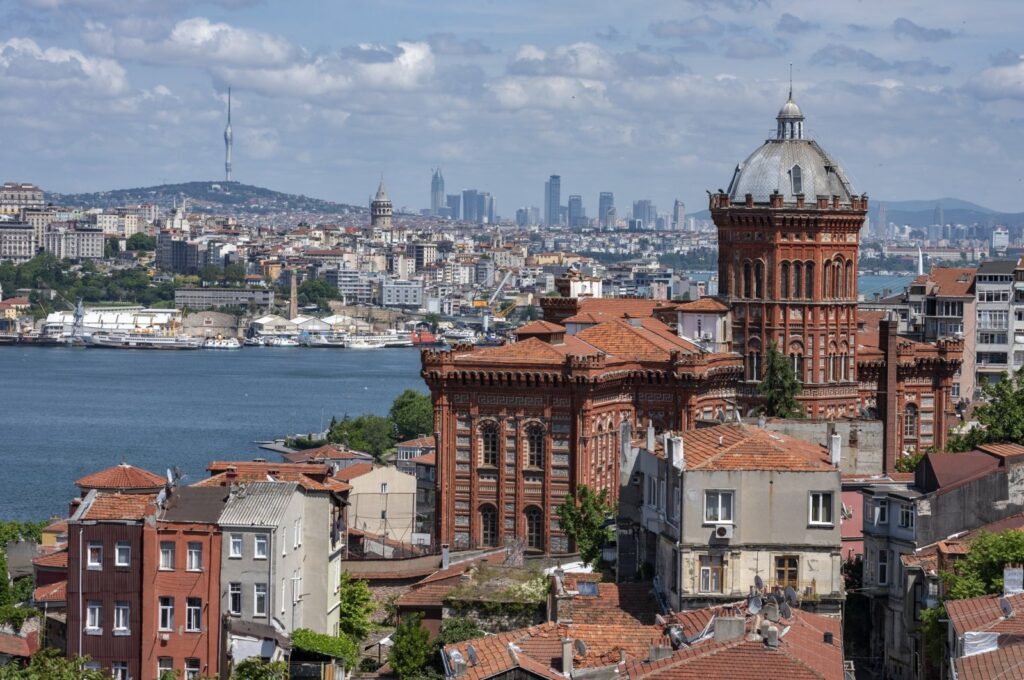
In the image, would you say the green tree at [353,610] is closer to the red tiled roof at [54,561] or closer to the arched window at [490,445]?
the red tiled roof at [54,561]

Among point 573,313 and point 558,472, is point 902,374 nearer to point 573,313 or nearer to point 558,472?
point 573,313

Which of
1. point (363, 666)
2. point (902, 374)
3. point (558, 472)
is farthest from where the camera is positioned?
point (902, 374)

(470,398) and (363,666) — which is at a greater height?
(470,398)

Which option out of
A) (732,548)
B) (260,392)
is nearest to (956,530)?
(732,548)

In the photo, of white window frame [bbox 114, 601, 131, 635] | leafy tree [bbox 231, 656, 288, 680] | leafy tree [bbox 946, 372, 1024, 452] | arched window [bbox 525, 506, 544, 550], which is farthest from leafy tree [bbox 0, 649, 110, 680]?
arched window [bbox 525, 506, 544, 550]

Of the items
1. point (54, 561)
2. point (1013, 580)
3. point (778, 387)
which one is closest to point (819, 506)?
point (1013, 580)

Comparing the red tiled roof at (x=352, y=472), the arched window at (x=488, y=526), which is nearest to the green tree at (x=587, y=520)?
the arched window at (x=488, y=526)

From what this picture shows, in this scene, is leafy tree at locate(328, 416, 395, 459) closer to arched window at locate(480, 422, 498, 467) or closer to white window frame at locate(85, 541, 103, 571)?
arched window at locate(480, 422, 498, 467)

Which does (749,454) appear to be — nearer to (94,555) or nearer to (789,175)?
(94,555)
